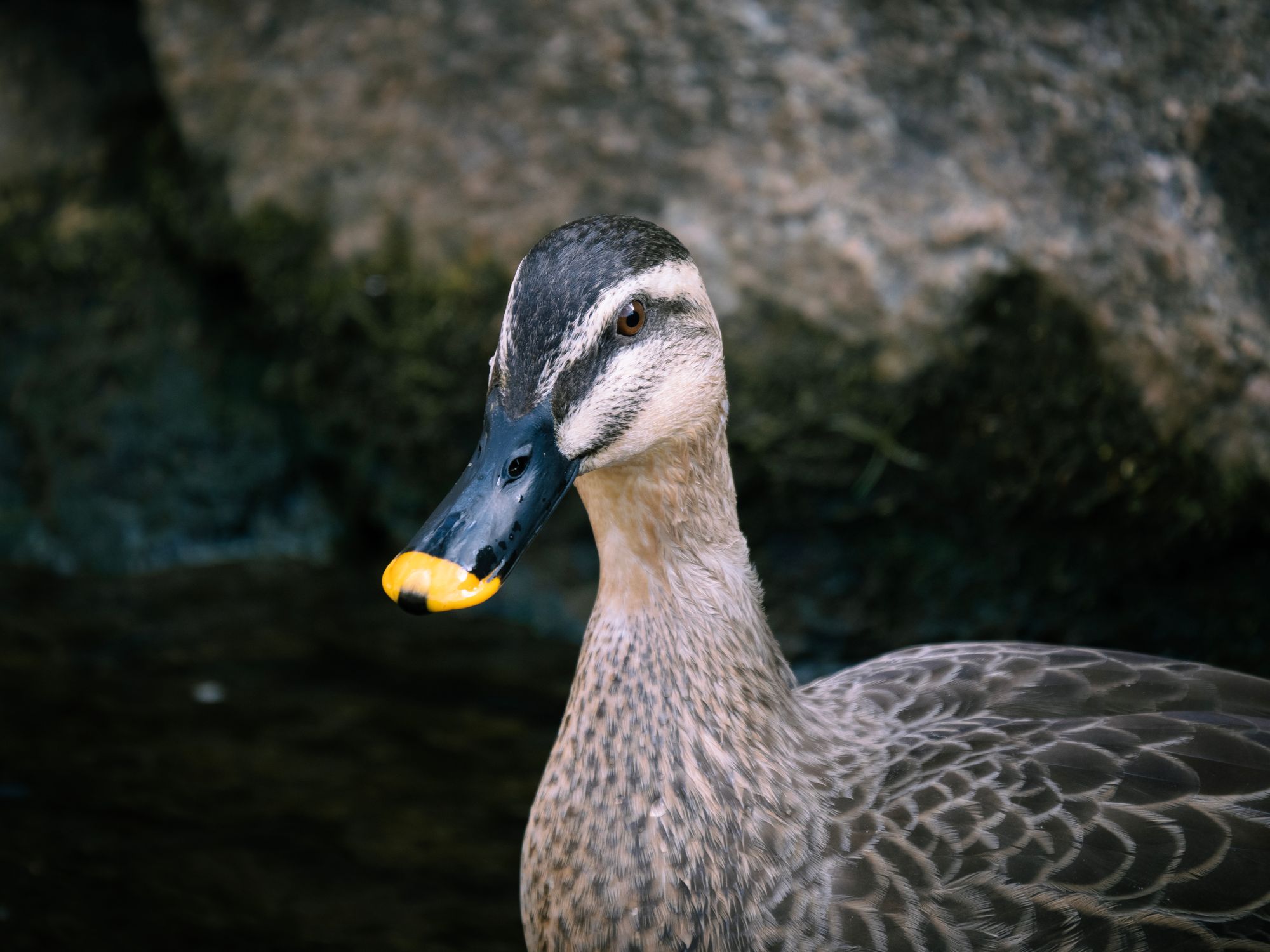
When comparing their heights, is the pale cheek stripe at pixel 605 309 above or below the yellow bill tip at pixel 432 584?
above

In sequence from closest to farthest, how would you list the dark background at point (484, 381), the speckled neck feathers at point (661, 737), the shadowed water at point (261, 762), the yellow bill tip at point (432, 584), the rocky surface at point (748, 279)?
the yellow bill tip at point (432, 584), the speckled neck feathers at point (661, 737), the shadowed water at point (261, 762), the dark background at point (484, 381), the rocky surface at point (748, 279)

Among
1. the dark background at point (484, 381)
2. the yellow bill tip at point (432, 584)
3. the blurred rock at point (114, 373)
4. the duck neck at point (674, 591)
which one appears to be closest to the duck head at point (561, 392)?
the yellow bill tip at point (432, 584)

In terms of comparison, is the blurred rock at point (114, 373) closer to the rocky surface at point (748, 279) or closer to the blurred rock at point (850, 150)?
the rocky surface at point (748, 279)

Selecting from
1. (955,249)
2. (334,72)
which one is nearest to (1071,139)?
(955,249)

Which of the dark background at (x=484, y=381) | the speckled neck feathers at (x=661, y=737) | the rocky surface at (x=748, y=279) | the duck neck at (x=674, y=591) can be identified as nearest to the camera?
the speckled neck feathers at (x=661, y=737)

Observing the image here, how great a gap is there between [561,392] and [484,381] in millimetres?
2418

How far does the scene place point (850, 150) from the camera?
444cm

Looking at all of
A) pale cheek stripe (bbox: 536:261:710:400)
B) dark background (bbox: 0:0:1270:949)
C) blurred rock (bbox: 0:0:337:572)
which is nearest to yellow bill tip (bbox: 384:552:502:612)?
pale cheek stripe (bbox: 536:261:710:400)

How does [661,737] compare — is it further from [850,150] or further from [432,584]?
[850,150]

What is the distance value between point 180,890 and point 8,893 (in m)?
0.47

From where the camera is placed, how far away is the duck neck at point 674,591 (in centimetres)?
282

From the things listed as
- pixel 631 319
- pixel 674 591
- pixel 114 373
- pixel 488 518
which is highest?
pixel 114 373

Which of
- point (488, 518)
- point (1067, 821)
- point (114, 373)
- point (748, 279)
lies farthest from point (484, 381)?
point (1067, 821)

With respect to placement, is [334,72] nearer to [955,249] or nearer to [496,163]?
[496,163]
